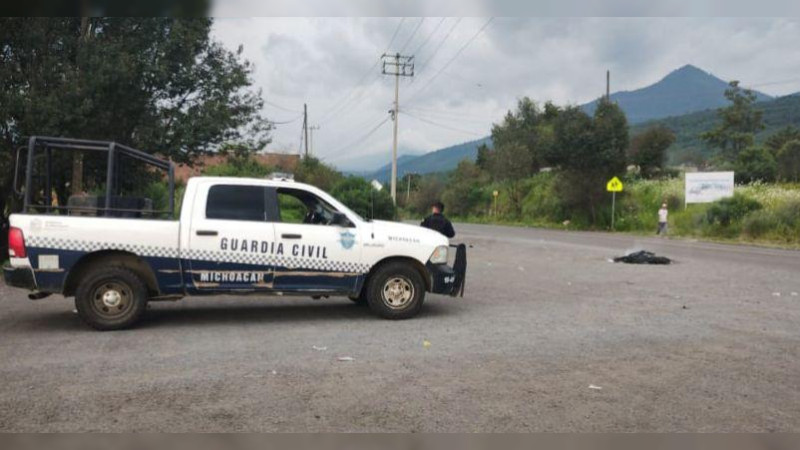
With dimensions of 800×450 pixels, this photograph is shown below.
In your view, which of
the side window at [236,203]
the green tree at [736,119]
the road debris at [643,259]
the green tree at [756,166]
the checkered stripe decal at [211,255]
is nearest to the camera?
the checkered stripe decal at [211,255]

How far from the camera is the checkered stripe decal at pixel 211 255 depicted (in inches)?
319

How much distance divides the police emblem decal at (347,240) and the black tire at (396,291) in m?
0.55

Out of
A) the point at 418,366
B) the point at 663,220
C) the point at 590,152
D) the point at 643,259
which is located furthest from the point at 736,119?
the point at 418,366

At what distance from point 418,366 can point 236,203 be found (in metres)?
3.74

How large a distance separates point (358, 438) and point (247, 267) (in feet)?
15.1

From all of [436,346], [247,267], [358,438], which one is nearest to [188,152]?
[247,267]

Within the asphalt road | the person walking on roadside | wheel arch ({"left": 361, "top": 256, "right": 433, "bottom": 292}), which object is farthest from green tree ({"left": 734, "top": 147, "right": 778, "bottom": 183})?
wheel arch ({"left": 361, "top": 256, "right": 433, "bottom": 292})

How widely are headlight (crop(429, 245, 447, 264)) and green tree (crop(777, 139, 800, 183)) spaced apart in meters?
39.3

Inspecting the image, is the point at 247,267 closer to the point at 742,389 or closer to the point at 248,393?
the point at 248,393

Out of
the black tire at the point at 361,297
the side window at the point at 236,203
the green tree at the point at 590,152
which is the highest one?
the green tree at the point at 590,152

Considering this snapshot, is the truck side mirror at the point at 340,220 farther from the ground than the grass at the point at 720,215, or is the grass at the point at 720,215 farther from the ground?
the grass at the point at 720,215

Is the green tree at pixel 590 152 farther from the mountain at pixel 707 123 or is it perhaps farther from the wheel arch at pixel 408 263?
the mountain at pixel 707 123

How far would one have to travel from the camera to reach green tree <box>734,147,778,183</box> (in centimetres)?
4585

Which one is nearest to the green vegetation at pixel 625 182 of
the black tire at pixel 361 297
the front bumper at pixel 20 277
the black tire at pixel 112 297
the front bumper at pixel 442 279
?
the front bumper at pixel 442 279
